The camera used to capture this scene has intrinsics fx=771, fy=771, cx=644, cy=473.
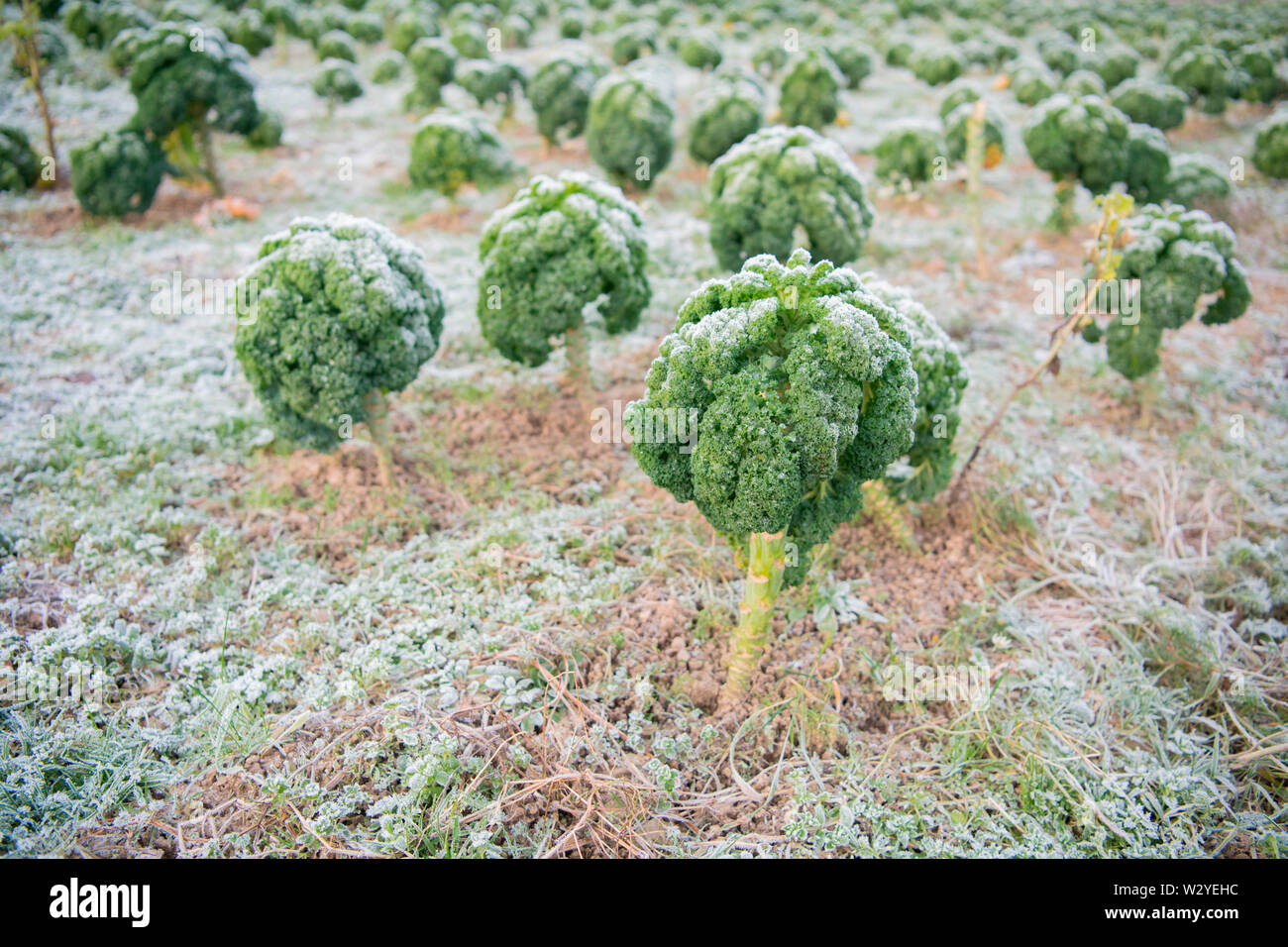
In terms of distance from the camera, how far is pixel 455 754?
13.6 feet

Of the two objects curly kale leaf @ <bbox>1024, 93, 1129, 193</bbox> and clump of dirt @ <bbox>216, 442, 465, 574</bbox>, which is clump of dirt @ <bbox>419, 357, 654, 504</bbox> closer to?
clump of dirt @ <bbox>216, 442, 465, 574</bbox>

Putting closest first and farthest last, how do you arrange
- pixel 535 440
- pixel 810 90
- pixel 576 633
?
pixel 576 633 → pixel 535 440 → pixel 810 90

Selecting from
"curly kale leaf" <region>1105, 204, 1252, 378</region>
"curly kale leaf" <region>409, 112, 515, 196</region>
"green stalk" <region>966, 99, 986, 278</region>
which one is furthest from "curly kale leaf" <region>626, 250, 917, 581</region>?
"curly kale leaf" <region>409, 112, 515, 196</region>

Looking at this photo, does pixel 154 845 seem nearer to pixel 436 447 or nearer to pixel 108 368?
pixel 436 447

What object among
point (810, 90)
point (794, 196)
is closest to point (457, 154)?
point (794, 196)

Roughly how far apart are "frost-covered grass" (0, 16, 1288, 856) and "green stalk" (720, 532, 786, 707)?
196mm

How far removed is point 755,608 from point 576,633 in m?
1.24

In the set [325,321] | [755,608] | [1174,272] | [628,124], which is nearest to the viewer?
[755,608]

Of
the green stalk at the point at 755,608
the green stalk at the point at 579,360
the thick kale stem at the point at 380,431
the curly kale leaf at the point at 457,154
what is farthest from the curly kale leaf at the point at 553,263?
the curly kale leaf at the point at 457,154

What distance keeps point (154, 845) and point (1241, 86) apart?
2273 cm

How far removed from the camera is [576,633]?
4879 mm

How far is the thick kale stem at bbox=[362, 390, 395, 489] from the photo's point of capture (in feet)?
19.0

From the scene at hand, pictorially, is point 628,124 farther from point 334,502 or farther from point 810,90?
point 334,502

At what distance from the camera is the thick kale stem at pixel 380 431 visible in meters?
5.80
